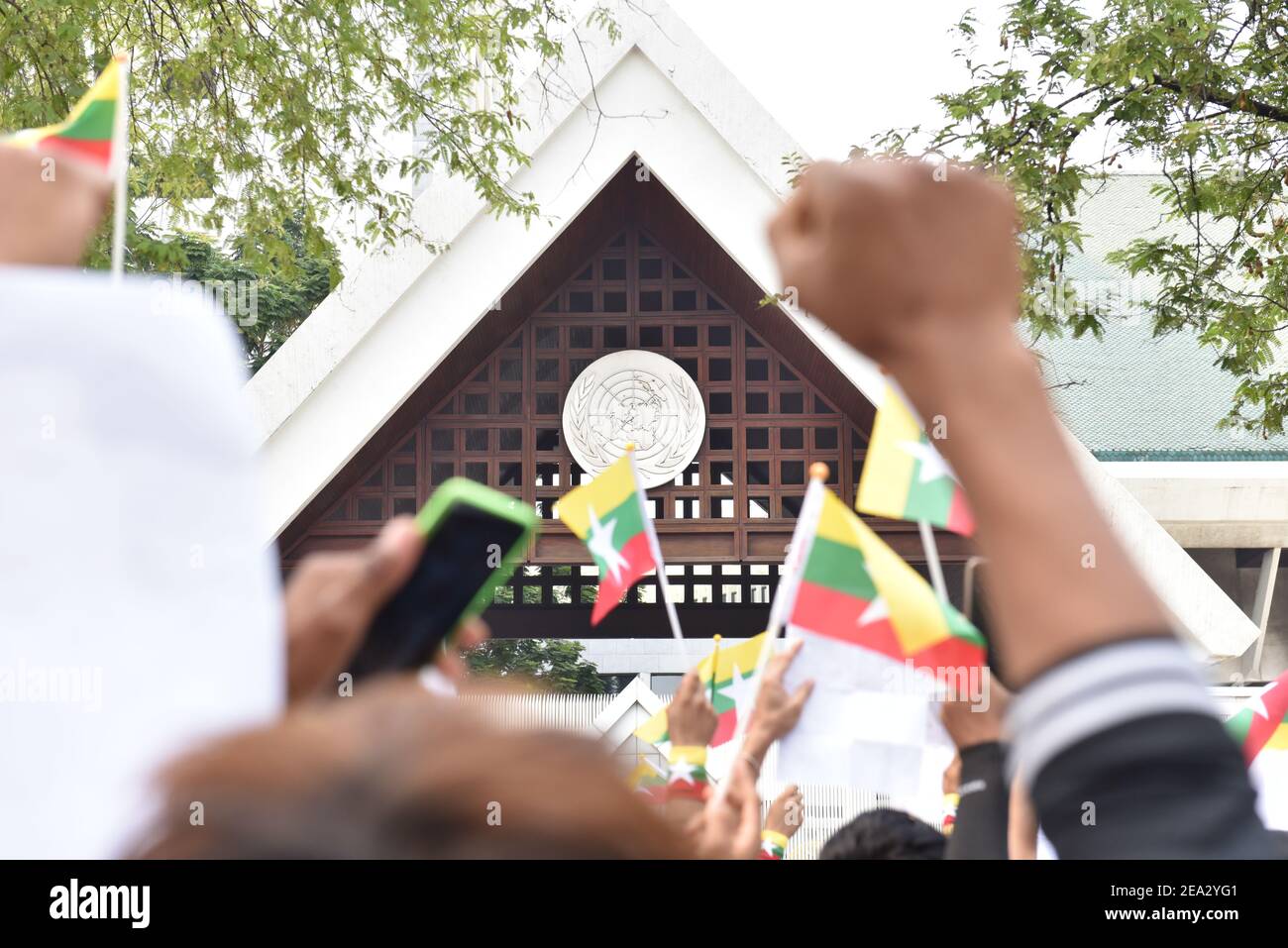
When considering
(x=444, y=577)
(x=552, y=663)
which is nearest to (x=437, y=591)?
(x=444, y=577)

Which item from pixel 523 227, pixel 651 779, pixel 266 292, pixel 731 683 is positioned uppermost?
pixel 266 292

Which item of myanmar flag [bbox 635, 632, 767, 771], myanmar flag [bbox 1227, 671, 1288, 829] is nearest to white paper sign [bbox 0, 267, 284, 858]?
myanmar flag [bbox 1227, 671, 1288, 829]

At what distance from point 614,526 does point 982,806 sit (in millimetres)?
2284

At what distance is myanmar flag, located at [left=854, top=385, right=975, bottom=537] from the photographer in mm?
1820

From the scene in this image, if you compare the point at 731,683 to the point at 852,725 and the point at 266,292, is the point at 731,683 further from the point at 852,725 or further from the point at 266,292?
the point at 266,292

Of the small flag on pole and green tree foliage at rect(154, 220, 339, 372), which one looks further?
green tree foliage at rect(154, 220, 339, 372)

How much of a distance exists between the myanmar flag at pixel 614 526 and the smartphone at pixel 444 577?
8.79ft

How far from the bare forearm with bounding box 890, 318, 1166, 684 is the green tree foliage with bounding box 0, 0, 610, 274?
17.7ft

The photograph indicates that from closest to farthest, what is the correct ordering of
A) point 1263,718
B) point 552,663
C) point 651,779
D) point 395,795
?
point 395,795
point 1263,718
point 651,779
point 552,663

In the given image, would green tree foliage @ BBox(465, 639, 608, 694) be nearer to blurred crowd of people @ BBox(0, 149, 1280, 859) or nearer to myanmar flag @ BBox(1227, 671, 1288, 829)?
myanmar flag @ BBox(1227, 671, 1288, 829)

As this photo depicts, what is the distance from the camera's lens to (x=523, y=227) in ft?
24.9

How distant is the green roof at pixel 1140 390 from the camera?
1033cm

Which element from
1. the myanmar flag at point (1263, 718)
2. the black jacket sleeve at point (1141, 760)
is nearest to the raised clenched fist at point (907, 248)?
the black jacket sleeve at point (1141, 760)
